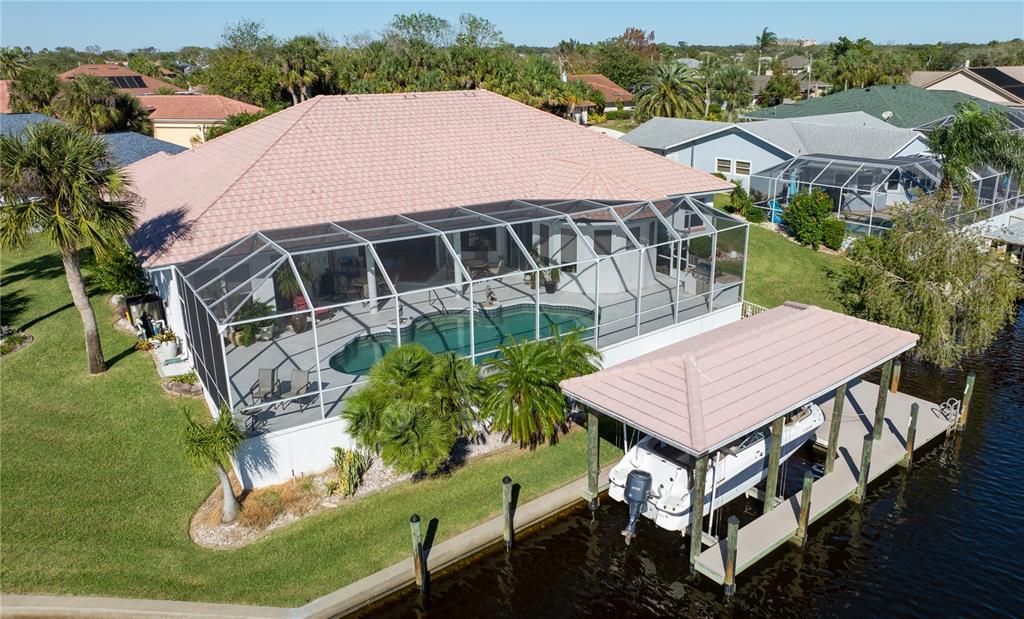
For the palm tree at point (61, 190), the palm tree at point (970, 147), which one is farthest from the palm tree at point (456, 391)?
the palm tree at point (970, 147)

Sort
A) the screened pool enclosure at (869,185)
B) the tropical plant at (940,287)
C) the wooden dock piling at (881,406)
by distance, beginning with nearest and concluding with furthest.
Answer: the wooden dock piling at (881,406) < the tropical plant at (940,287) < the screened pool enclosure at (869,185)

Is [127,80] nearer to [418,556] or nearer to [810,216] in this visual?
[810,216]

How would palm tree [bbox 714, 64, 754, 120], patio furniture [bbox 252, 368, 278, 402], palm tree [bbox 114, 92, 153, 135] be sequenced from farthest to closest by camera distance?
1. palm tree [bbox 714, 64, 754, 120]
2. palm tree [bbox 114, 92, 153, 135]
3. patio furniture [bbox 252, 368, 278, 402]

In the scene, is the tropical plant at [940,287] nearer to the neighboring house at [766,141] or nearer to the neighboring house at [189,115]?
the neighboring house at [766,141]

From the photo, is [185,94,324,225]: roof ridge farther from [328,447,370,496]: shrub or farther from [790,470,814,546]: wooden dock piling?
[790,470,814,546]: wooden dock piling

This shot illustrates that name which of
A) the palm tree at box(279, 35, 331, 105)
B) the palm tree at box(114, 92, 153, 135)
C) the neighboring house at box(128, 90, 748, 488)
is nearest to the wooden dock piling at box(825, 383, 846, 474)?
the neighboring house at box(128, 90, 748, 488)

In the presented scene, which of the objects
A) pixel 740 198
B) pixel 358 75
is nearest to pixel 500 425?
pixel 740 198

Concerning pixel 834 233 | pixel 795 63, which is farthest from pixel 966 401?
pixel 795 63
